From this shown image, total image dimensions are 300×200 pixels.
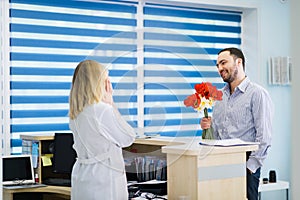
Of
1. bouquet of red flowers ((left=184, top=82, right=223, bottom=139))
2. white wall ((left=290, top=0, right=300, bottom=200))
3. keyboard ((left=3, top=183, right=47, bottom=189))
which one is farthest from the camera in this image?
keyboard ((left=3, top=183, right=47, bottom=189))

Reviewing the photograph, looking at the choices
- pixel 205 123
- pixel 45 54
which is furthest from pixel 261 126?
pixel 45 54

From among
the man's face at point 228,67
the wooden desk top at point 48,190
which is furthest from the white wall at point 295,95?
the wooden desk top at point 48,190

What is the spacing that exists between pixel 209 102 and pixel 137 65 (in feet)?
3.01

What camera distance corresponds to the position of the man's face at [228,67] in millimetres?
3578

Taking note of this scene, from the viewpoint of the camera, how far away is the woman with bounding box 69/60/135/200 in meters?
2.61

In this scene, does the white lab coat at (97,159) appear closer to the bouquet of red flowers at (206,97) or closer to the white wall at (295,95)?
the bouquet of red flowers at (206,97)

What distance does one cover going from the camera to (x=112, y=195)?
292cm

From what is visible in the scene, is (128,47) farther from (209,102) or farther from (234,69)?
(234,69)

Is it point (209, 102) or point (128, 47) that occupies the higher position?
point (128, 47)

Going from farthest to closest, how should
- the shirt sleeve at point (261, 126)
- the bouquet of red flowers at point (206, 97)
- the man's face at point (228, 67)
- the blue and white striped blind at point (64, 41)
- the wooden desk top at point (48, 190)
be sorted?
the blue and white striped blind at point (64, 41), the wooden desk top at point (48, 190), the man's face at point (228, 67), the shirt sleeve at point (261, 126), the bouquet of red flowers at point (206, 97)

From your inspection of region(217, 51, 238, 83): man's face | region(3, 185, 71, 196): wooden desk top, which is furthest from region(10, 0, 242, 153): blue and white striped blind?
region(3, 185, 71, 196): wooden desk top

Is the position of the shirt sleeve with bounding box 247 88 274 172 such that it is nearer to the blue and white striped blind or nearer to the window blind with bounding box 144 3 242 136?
the blue and white striped blind

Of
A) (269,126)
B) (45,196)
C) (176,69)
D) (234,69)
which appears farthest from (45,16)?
(176,69)

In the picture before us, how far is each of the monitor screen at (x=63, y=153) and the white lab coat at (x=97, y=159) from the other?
1085 mm
